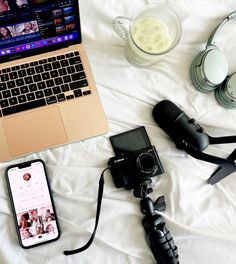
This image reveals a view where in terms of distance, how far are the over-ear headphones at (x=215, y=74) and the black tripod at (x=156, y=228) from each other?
0.21m

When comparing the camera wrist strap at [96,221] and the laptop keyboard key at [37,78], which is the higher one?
the laptop keyboard key at [37,78]

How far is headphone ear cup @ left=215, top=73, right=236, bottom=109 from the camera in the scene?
69 centimetres

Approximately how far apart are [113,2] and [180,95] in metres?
0.23

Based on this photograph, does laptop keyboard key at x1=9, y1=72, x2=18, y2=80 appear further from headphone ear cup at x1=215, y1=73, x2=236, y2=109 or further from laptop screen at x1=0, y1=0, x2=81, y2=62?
headphone ear cup at x1=215, y1=73, x2=236, y2=109

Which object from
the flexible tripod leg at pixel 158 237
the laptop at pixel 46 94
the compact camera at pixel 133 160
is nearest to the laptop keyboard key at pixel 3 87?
the laptop at pixel 46 94

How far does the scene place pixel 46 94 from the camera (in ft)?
2.26

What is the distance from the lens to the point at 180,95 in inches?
28.9

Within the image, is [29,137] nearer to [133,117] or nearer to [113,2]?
[133,117]

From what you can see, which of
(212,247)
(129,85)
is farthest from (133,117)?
(212,247)

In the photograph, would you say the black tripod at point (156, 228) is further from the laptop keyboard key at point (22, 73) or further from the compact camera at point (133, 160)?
the laptop keyboard key at point (22, 73)

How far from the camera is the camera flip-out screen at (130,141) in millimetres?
703

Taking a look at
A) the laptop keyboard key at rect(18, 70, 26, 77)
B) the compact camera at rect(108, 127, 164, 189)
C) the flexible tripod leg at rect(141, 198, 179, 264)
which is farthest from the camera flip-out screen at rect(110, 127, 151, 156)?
the laptop keyboard key at rect(18, 70, 26, 77)

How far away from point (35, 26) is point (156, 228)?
408 mm

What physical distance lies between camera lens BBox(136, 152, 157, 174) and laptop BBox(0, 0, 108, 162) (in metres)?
0.10
